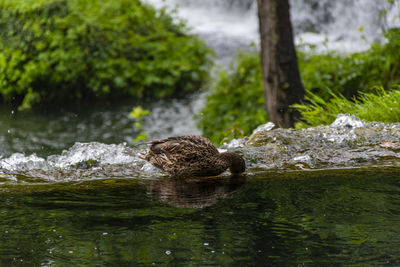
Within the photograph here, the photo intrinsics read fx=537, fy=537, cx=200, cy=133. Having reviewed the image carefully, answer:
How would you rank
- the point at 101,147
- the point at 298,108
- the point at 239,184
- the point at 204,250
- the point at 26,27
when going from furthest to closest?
the point at 26,27
the point at 298,108
the point at 101,147
the point at 239,184
the point at 204,250

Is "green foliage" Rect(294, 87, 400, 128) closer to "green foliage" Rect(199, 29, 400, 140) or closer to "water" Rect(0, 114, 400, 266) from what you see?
"water" Rect(0, 114, 400, 266)

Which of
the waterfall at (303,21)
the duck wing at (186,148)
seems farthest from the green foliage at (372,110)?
the waterfall at (303,21)

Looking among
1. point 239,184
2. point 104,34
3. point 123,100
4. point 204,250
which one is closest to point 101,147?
point 239,184

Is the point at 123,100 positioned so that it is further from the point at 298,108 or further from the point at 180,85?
the point at 298,108

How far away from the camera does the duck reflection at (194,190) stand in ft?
13.4

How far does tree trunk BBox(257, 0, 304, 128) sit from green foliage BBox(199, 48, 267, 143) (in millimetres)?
1655

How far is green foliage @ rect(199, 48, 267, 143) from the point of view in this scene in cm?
1045

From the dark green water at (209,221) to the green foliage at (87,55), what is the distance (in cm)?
1020

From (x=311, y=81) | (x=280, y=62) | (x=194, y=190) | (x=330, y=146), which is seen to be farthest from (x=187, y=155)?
(x=311, y=81)

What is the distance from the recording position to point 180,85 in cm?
1510

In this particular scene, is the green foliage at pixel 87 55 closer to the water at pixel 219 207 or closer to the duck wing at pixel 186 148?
the water at pixel 219 207

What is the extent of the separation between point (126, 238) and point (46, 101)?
11.7 meters

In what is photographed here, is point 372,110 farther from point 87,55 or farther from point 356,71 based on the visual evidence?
point 87,55

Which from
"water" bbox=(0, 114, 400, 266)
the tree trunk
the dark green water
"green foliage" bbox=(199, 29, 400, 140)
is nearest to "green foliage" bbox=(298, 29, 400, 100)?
"green foliage" bbox=(199, 29, 400, 140)
